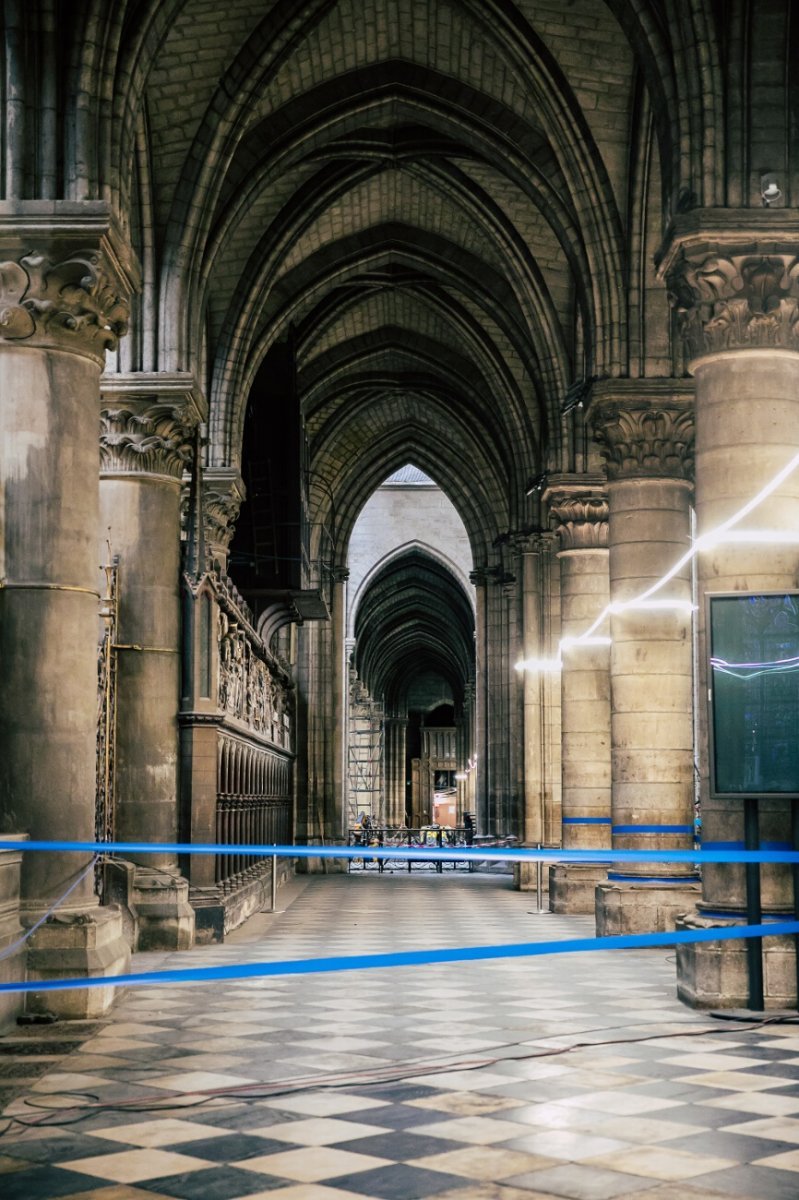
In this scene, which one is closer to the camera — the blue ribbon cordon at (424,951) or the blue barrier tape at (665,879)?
the blue ribbon cordon at (424,951)

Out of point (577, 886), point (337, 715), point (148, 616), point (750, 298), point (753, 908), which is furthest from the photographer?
point (337, 715)

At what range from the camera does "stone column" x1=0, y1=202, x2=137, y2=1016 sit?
A: 376 inches

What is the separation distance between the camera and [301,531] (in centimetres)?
2658

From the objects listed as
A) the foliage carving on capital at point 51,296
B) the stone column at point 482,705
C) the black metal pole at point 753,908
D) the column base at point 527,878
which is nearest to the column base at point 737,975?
the black metal pole at point 753,908

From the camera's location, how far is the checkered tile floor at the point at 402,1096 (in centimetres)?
521

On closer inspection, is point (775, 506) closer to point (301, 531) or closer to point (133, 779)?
point (133, 779)

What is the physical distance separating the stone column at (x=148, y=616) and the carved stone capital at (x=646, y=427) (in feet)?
13.8

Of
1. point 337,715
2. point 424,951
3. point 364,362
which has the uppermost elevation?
point 364,362

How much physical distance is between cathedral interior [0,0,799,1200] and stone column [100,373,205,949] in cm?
4

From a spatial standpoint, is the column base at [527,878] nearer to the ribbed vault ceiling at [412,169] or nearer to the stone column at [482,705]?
the stone column at [482,705]

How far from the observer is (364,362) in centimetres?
3172

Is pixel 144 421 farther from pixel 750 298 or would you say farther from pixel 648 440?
pixel 750 298

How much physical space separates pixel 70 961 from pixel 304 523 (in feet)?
62.1

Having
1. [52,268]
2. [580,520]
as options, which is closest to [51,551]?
[52,268]
